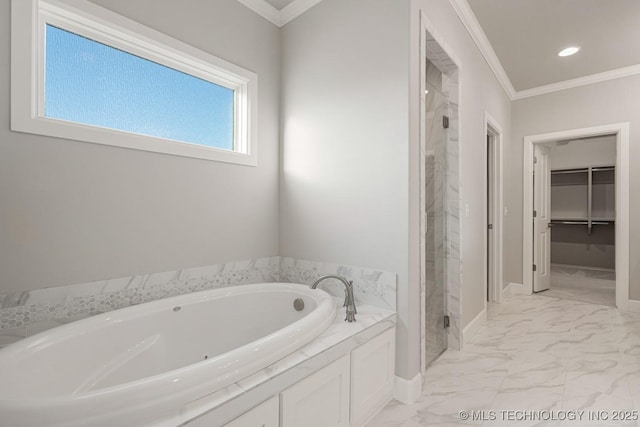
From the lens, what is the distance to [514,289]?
4176 millimetres

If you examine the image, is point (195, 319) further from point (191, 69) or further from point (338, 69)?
point (338, 69)

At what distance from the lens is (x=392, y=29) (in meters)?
1.83

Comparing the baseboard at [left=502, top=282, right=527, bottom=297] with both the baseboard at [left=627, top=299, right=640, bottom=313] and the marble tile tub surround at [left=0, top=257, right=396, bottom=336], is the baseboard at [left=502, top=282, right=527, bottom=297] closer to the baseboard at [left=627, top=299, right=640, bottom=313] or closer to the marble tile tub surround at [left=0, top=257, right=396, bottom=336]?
the baseboard at [left=627, top=299, right=640, bottom=313]

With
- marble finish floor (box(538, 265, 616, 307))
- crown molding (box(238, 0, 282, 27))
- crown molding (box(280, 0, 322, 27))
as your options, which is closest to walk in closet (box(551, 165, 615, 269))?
marble finish floor (box(538, 265, 616, 307))

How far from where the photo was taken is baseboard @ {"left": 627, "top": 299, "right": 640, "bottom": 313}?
3375 millimetres

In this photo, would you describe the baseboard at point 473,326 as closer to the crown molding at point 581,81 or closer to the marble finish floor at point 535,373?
the marble finish floor at point 535,373

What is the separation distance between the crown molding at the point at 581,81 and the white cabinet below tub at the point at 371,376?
12.9ft

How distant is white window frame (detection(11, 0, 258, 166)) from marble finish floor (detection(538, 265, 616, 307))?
4.31 m

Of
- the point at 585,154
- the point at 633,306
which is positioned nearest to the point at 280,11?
the point at 633,306

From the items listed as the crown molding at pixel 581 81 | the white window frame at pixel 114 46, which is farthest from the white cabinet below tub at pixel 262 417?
the crown molding at pixel 581 81

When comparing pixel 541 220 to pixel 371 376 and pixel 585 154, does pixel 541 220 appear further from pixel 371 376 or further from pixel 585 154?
pixel 371 376

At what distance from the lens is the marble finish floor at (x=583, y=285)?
391 cm

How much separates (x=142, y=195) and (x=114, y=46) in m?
0.86

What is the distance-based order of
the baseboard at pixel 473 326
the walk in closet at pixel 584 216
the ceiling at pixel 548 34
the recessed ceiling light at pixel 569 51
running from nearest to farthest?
1. the ceiling at pixel 548 34
2. the baseboard at pixel 473 326
3. the recessed ceiling light at pixel 569 51
4. the walk in closet at pixel 584 216
